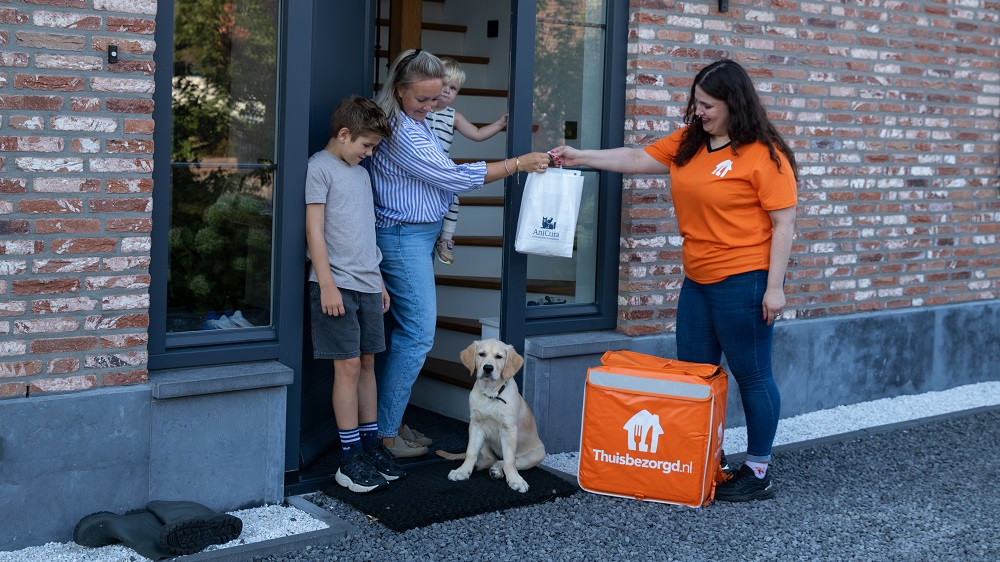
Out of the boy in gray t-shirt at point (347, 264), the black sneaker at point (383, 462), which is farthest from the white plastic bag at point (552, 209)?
the black sneaker at point (383, 462)

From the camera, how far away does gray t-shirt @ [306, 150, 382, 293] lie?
4.50 meters

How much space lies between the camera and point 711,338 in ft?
16.1

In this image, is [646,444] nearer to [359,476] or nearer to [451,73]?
[359,476]

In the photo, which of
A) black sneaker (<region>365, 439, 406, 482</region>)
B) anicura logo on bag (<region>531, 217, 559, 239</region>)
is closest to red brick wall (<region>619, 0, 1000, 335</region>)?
anicura logo on bag (<region>531, 217, 559, 239</region>)

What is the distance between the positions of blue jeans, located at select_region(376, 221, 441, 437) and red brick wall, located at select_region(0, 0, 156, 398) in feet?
3.88

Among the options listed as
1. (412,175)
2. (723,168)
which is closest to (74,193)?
(412,175)

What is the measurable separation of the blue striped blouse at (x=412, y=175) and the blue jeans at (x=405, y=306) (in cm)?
8

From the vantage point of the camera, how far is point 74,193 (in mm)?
3885

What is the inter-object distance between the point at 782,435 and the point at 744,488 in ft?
4.19

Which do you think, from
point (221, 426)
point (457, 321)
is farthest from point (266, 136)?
point (457, 321)

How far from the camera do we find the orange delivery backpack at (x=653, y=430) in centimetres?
456

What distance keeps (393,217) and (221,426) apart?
1213 millimetres

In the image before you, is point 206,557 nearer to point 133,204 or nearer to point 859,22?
point 133,204

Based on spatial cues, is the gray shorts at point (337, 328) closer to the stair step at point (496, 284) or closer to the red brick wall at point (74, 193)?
the red brick wall at point (74, 193)
